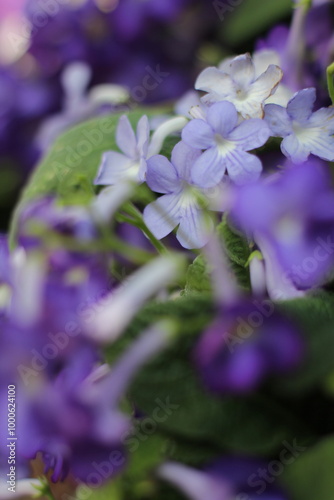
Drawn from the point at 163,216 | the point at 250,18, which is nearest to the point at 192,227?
the point at 163,216

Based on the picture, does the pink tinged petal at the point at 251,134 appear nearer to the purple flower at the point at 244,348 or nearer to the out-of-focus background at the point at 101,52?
the purple flower at the point at 244,348

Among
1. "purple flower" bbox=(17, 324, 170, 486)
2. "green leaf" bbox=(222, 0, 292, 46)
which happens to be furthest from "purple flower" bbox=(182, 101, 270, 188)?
"green leaf" bbox=(222, 0, 292, 46)

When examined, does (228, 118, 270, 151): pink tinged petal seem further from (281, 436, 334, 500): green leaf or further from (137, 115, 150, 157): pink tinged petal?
(281, 436, 334, 500): green leaf

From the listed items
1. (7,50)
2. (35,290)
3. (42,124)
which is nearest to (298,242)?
(35,290)

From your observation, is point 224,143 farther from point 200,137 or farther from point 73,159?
point 73,159

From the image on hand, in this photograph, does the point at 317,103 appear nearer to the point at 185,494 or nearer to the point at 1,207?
the point at 185,494

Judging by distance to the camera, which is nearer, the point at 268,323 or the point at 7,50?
the point at 268,323

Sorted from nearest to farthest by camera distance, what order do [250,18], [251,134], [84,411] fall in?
1. [84,411]
2. [251,134]
3. [250,18]

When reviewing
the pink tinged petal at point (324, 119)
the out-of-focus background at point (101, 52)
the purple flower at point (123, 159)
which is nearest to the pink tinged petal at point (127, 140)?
the purple flower at point (123, 159)
